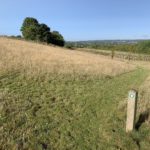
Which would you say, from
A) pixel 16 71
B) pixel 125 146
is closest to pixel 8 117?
pixel 125 146

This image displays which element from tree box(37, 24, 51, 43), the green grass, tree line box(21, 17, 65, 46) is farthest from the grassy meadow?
tree box(37, 24, 51, 43)

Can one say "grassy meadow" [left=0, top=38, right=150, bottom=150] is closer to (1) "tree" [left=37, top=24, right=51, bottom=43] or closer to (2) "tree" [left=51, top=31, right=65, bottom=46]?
(1) "tree" [left=37, top=24, right=51, bottom=43]

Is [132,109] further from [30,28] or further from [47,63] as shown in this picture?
[30,28]

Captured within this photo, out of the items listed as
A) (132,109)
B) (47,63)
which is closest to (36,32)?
(47,63)

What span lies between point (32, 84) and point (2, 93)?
2.18 metres

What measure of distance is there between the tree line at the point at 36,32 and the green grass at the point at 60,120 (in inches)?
1951

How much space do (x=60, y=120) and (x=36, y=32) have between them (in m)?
54.4

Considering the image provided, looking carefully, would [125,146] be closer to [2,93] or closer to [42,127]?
[42,127]

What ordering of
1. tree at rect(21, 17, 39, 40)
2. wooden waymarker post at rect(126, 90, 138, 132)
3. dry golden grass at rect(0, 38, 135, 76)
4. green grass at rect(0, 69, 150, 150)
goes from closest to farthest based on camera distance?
green grass at rect(0, 69, 150, 150)
wooden waymarker post at rect(126, 90, 138, 132)
dry golden grass at rect(0, 38, 135, 76)
tree at rect(21, 17, 39, 40)

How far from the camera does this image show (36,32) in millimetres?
59250

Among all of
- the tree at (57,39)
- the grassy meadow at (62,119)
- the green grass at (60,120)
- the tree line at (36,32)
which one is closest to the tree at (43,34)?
the tree line at (36,32)

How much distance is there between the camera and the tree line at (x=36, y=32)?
59259mm

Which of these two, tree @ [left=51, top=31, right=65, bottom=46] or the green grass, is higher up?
the green grass

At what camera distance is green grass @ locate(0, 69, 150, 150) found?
557cm
